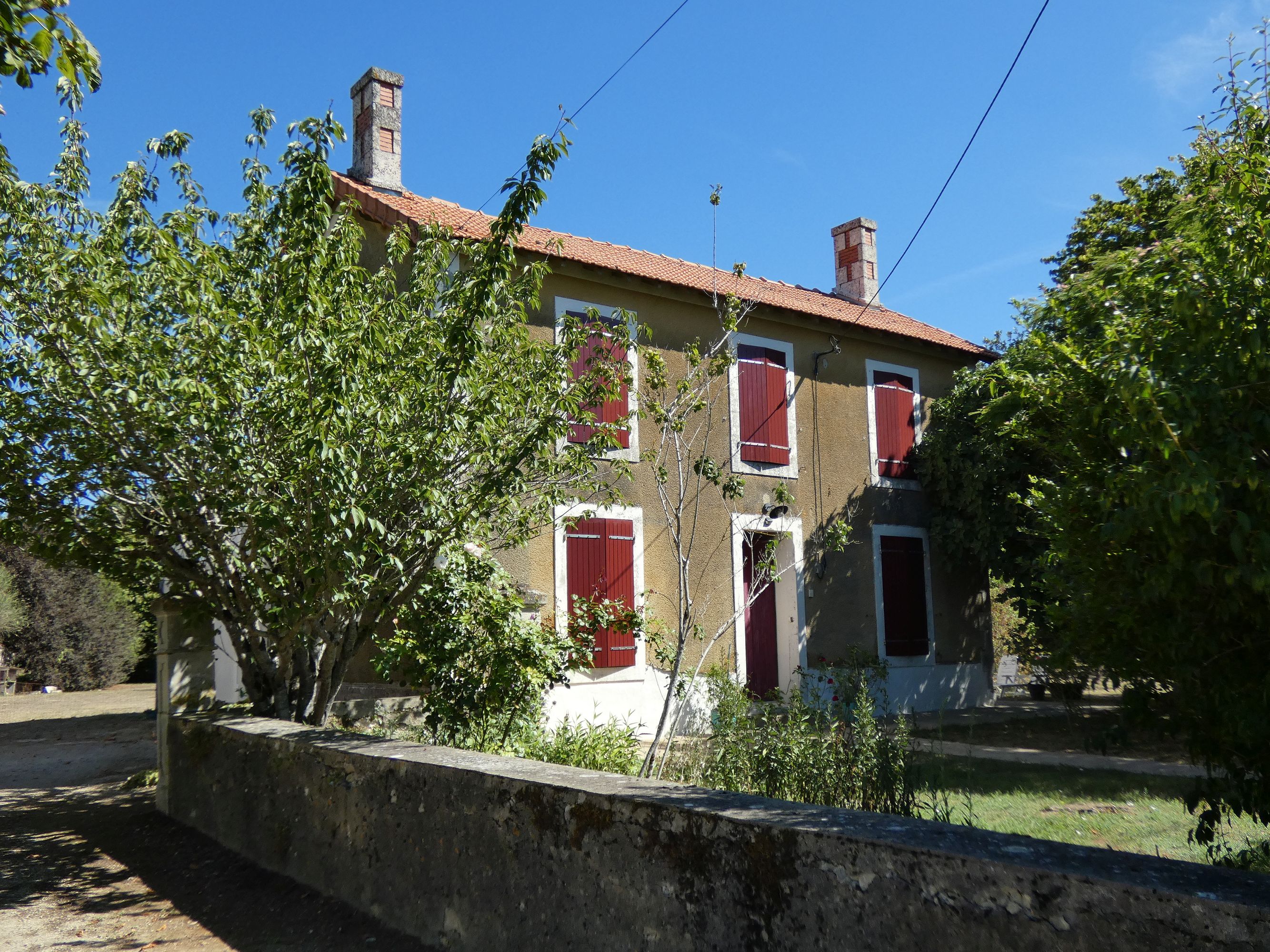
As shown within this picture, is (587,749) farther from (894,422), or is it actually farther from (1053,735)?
(894,422)

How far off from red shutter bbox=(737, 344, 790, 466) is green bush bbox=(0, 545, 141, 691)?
13.2 m

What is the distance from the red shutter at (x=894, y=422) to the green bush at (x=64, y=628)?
14490 mm

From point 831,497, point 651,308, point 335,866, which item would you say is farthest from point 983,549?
point 335,866

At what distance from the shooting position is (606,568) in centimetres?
1116

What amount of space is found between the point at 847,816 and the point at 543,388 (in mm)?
3816

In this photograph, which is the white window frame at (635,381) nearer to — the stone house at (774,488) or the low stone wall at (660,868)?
the stone house at (774,488)

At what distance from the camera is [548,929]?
11.0ft

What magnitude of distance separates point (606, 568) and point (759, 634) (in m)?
2.74

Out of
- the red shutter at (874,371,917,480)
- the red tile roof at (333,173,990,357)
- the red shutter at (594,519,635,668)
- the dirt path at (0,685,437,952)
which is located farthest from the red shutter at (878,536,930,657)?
the dirt path at (0,685,437,952)

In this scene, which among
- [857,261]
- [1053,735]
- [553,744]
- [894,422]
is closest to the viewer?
[553,744]

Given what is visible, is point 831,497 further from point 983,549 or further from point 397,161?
point 397,161

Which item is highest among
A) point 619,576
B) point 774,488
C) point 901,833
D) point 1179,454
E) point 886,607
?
point 774,488

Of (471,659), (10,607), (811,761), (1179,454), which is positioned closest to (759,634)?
(471,659)

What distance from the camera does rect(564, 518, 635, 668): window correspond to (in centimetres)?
1088
